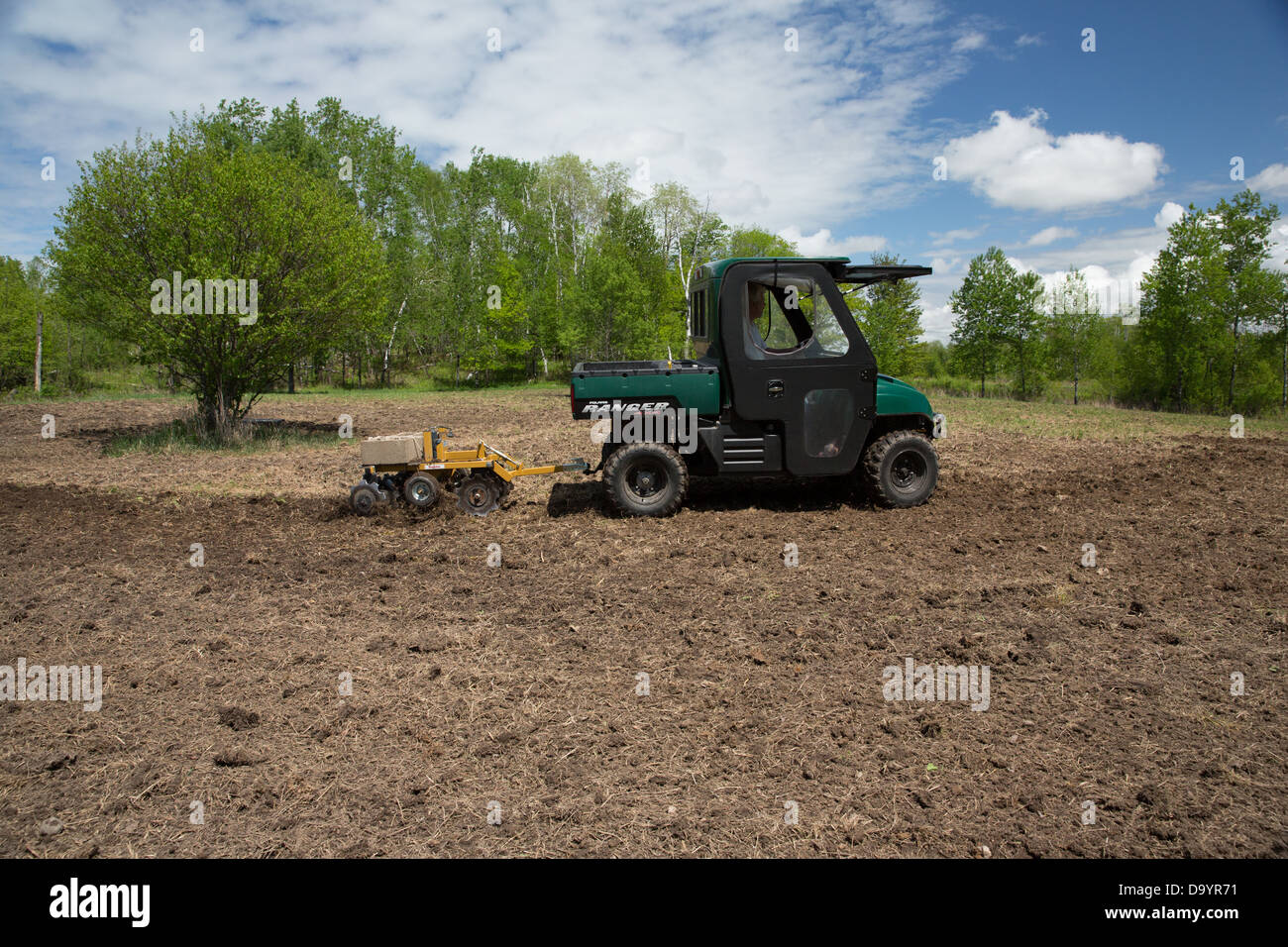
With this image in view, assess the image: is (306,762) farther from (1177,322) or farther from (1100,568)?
(1177,322)

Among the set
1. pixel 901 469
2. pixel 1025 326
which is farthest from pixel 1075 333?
pixel 901 469

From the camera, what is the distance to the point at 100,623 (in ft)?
18.5

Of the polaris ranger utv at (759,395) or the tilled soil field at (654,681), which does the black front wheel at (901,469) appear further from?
the tilled soil field at (654,681)

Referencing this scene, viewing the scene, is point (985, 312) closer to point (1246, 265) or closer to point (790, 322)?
point (1246, 265)

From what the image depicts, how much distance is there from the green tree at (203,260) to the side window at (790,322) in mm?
11050

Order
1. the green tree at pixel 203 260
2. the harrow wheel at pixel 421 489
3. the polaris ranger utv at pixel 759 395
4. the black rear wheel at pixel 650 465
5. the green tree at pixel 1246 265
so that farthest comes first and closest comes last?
1. the green tree at pixel 1246 265
2. the green tree at pixel 203 260
3. the harrow wheel at pixel 421 489
4. the black rear wheel at pixel 650 465
5. the polaris ranger utv at pixel 759 395

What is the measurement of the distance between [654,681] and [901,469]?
17.6ft

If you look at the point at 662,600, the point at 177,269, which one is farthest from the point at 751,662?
the point at 177,269

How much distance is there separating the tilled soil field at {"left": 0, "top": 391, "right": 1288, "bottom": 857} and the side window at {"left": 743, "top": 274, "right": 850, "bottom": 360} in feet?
6.37

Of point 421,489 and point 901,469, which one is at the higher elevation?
point 901,469

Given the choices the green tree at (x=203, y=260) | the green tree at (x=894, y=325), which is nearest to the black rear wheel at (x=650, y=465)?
the green tree at (x=203, y=260)

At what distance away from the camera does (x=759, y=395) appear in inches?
319

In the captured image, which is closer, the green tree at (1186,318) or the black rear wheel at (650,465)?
the black rear wheel at (650,465)

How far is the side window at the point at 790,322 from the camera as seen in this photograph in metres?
8.12
